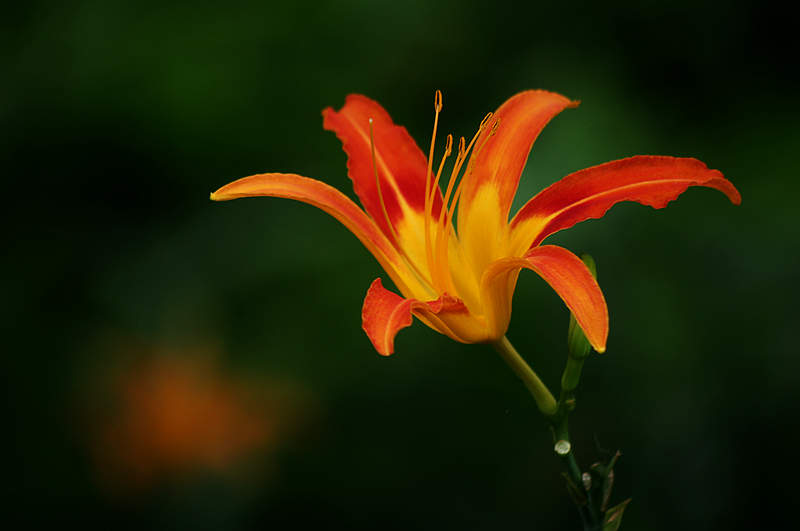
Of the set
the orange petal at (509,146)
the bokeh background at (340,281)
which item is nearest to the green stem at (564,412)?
the orange petal at (509,146)

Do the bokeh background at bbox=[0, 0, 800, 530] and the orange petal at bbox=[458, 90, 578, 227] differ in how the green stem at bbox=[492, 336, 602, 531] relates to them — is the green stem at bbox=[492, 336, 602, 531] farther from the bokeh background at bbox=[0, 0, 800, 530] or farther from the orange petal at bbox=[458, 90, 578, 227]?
the bokeh background at bbox=[0, 0, 800, 530]

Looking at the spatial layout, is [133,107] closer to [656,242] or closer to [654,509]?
[656,242]

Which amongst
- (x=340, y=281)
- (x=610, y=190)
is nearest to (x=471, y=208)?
(x=610, y=190)

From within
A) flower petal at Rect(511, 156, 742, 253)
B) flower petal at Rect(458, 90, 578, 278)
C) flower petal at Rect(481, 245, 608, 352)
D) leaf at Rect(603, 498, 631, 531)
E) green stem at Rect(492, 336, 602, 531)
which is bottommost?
leaf at Rect(603, 498, 631, 531)

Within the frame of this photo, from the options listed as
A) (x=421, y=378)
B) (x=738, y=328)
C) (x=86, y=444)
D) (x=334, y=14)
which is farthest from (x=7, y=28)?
(x=738, y=328)

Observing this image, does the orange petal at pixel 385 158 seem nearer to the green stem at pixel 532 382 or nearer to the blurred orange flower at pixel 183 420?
the green stem at pixel 532 382

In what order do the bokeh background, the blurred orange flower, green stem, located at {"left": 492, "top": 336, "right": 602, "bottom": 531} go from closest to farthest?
green stem, located at {"left": 492, "top": 336, "right": 602, "bottom": 531} → the bokeh background → the blurred orange flower

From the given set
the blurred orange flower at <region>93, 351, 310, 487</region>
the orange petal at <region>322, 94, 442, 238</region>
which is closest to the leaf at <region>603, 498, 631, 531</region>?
the orange petal at <region>322, 94, 442, 238</region>
